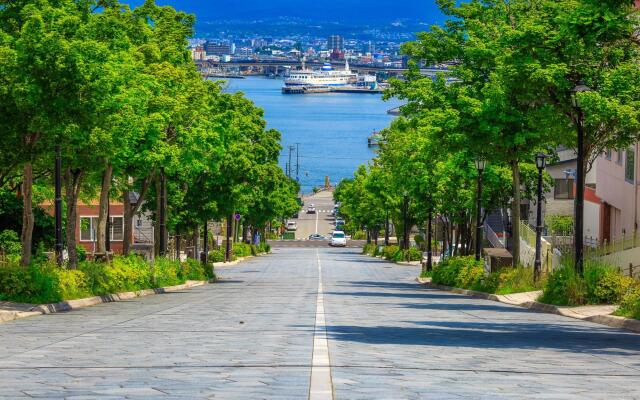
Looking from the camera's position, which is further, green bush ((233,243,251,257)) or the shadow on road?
green bush ((233,243,251,257))

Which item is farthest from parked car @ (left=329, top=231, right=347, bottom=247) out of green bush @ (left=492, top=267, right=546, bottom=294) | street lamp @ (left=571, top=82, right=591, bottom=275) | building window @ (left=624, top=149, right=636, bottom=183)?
street lamp @ (left=571, top=82, right=591, bottom=275)

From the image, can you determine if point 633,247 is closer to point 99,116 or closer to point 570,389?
point 99,116

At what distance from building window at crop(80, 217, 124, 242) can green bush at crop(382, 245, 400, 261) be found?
77.5ft

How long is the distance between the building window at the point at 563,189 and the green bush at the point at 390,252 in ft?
109

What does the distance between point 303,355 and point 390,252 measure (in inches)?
3419

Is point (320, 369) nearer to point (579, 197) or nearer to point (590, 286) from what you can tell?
point (590, 286)

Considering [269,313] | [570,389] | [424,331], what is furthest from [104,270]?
[570,389]

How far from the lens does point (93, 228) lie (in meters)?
84.4

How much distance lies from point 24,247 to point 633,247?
21607 millimetres

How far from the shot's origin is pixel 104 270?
36.4 m

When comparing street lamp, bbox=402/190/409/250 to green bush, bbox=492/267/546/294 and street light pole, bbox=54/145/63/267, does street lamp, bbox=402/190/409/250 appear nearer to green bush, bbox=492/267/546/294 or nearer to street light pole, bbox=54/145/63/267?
green bush, bbox=492/267/546/294

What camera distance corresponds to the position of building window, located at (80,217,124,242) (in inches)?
3261

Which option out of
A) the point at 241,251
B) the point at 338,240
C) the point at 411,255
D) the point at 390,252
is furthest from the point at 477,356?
the point at 338,240

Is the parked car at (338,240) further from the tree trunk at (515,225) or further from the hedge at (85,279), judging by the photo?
the tree trunk at (515,225)
